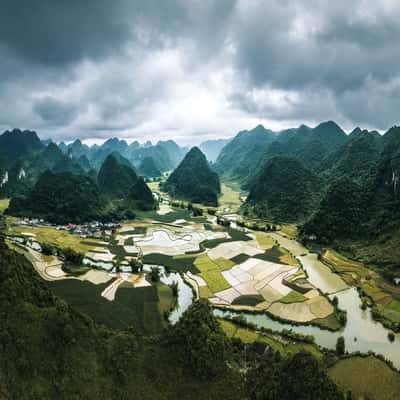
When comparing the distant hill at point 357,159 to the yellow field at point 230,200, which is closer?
the distant hill at point 357,159

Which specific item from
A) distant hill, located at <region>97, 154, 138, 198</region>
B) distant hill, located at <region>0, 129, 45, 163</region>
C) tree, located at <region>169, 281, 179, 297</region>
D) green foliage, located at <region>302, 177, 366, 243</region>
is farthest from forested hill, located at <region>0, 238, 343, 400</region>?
distant hill, located at <region>0, 129, 45, 163</region>

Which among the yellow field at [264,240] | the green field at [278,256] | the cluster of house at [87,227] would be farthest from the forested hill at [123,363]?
the cluster of house at [87,227]

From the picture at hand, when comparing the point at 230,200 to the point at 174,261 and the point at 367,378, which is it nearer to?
the point at 174,261

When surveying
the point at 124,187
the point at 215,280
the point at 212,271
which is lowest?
the point at 215,280

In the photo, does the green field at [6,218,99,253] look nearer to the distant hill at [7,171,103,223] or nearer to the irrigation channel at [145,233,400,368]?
the distant hill at [7,171,103,223]

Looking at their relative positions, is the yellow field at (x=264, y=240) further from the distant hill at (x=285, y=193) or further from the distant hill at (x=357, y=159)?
the distant hill at (x=357, y=159)

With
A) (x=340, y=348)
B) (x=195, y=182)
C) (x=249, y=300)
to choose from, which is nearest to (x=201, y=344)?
(x=340, y=348)

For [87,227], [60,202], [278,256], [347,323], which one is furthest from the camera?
[60,202]
